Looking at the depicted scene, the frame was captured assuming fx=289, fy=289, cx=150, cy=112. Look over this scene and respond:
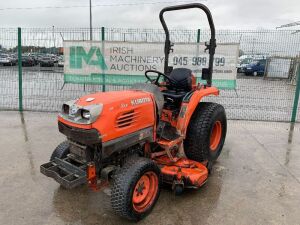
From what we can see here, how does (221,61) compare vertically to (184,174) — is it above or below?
above

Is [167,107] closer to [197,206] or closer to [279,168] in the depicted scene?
[197,206]

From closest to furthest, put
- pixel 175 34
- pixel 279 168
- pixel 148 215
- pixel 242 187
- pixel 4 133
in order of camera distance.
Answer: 1. pixel 148 215
2. pixel 242 187
3. pixel 279 168
4. pixel 4 133
5. pixel 175 34

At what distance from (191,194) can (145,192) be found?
67 centimetres

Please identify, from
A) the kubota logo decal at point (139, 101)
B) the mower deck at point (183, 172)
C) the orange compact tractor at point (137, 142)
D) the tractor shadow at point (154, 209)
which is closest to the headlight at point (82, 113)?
the orange compact tractor at point (137, 142)

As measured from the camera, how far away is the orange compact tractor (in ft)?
9.03

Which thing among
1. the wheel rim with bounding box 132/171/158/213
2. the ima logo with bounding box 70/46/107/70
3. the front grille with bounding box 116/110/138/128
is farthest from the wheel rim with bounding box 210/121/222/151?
the ima logo with bounding box 70/46/107/70

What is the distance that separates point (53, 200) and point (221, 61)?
198 inches

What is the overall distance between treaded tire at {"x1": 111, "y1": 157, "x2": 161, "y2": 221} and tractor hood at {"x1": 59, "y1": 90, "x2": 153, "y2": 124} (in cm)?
58

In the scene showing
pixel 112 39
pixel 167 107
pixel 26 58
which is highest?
pixel 112 39

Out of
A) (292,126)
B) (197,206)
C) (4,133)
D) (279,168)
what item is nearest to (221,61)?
(292,126)

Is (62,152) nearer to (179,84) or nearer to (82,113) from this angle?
(82,113)

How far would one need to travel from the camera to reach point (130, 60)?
6.89m

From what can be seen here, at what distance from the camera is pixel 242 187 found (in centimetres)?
367

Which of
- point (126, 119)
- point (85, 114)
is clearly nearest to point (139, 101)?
point (126, 119)
